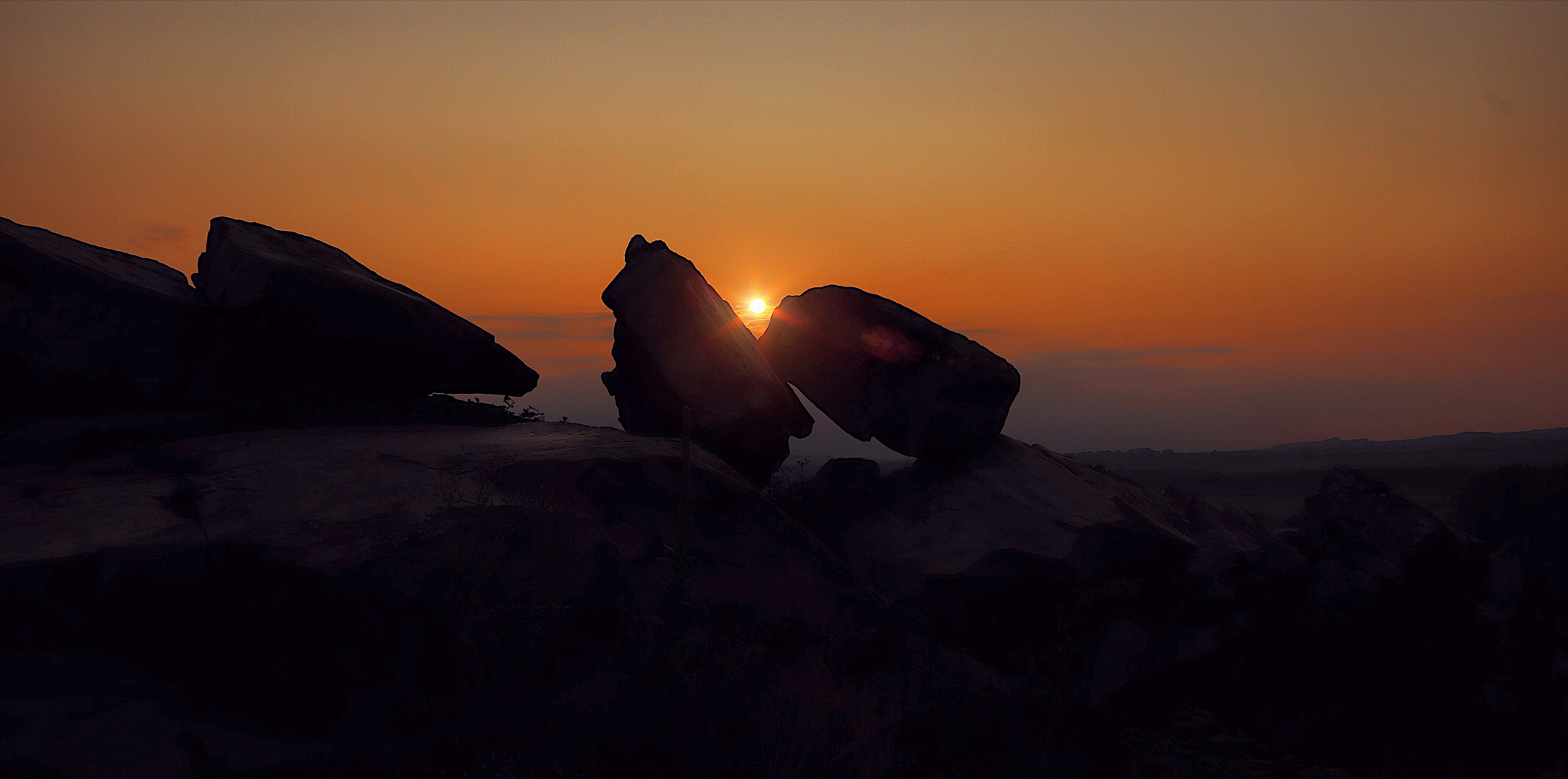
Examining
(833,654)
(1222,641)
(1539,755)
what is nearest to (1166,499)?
(1222,641)

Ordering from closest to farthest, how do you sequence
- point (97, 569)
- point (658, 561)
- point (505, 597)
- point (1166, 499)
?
point (97, 569), point (505, 597), point (658, 561), point (1166, 499)

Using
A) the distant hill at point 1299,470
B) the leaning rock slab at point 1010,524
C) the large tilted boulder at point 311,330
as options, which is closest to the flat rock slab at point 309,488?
the large tilted boulder at point 311,330

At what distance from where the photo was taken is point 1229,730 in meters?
12.1

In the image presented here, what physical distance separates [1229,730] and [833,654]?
6.92 m

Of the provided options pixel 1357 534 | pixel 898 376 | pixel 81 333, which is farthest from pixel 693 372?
pixel 1357 534

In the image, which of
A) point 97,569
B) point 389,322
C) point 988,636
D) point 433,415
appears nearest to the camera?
point 97,569

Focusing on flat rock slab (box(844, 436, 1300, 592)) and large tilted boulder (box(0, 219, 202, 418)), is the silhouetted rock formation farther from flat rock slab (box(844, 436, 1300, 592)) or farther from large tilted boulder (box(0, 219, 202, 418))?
→ large tilted boulder (box(0, 219, 202, 418))

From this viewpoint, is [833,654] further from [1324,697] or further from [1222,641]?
[1324,697]

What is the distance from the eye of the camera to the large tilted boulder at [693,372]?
41.5ft

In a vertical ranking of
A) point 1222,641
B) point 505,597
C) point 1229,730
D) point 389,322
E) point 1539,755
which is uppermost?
point 389,322

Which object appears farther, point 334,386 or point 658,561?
point 334,386

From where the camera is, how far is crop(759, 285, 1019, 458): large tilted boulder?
1385 centimetres

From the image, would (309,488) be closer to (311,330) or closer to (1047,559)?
(311,330)

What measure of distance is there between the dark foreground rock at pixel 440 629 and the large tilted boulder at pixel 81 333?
1.71 m
